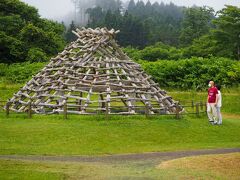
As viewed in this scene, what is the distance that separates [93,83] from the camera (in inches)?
877

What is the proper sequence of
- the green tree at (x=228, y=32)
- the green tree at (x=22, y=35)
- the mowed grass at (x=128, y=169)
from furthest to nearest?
the green tree at (x=228, y=32)
the green tree at (x=22, y=35)
the mowed grass at (x=128, y=169)

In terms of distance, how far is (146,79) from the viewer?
2430 cm

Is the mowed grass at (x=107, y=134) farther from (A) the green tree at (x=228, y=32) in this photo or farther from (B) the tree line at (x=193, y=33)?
(A) the green tree at (x=228, y=32)

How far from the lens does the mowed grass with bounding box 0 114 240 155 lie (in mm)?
15781

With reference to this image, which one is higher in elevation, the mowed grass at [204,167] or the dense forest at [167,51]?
the dense forest at [167,51]

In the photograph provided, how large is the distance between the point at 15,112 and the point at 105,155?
9606 mm

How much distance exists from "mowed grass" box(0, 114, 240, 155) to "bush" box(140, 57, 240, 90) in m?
17.8

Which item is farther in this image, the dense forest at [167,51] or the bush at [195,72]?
the dense forest at [167,51]

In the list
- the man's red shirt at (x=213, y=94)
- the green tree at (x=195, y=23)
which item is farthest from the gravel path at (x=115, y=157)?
the green tree at (x=195, y=23)

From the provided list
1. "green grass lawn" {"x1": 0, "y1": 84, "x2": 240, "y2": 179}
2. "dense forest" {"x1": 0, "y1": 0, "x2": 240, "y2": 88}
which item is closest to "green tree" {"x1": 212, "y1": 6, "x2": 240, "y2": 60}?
"dense forest" {"x1": 0, "y1": 0, "x2": 240, "y2": 88}

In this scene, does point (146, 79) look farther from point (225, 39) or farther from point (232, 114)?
point (225, 39)

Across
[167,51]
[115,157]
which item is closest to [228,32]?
[167,51]

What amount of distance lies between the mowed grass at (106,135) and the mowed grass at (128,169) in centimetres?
227

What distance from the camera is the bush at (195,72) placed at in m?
39.3
